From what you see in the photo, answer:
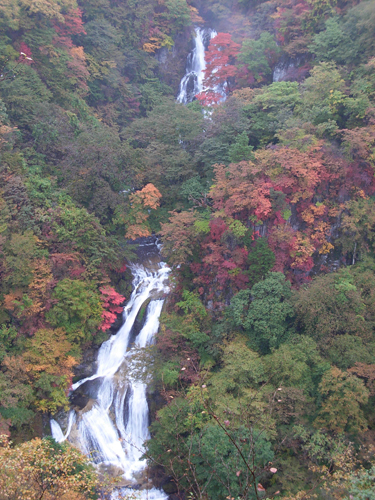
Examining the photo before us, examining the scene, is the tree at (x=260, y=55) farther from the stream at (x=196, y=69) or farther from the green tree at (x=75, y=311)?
the green tree at (x=75, y=311)

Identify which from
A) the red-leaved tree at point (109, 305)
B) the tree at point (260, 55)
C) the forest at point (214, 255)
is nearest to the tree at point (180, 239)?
the forest at point (214, 255)

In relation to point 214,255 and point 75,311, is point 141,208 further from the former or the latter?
point 75,311

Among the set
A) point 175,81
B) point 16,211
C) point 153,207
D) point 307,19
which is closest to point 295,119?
point 153,207

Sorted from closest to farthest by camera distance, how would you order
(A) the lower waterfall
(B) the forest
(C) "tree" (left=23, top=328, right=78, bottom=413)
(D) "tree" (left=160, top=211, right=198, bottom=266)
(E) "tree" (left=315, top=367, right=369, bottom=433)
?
(E) "tree" (left=315, top=367, right=369, bottom=433), (B) the forest, (C) "tree" (left=23, top=328, right=78, bottom=413), (A) the lower waterfall, (D) "tree" (left=160, top=211, right=198, bottom=266)

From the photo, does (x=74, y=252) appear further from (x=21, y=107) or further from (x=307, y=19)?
(x=307, y=19)

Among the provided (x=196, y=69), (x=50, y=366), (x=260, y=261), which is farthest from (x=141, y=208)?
(x=196, y=69)

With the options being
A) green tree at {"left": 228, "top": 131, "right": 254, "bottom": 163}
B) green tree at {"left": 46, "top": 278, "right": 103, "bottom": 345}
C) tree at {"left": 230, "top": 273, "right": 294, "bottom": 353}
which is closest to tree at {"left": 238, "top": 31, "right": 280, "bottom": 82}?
green tree at {"left": 228, "top": 131, "right": 254, "bottom": 163}

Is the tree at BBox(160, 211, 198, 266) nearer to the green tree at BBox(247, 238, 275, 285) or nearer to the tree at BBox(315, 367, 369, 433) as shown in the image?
the green tree at BBox(247, 238, 275, 285)
